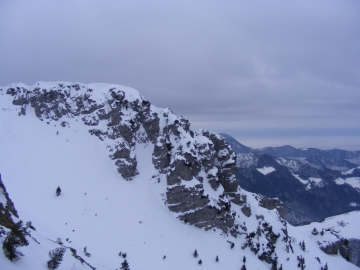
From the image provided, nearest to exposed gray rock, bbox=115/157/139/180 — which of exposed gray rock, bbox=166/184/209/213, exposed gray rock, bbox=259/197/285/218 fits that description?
exposed gray rock, bbox=166/184/209/213

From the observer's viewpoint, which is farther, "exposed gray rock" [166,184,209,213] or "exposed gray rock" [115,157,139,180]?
"exposed gray rock" [115,157,139,180]

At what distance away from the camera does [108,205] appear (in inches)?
2052

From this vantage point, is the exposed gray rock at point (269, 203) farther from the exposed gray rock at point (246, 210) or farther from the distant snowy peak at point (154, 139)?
the distant snowy peak at point (154, 139)

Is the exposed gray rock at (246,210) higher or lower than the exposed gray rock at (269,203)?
lower

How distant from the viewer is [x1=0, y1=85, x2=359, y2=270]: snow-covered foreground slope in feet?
144

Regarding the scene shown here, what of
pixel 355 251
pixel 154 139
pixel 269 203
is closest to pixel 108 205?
pixel 154 139

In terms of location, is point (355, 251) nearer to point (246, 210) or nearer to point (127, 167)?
point (246, 210)

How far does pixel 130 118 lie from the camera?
Answer: 70.9 m

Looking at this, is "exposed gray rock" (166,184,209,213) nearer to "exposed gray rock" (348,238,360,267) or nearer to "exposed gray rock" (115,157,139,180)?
"exposed gray rock" (115,157,139,180)

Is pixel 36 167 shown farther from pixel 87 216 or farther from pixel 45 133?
pixel 87 216

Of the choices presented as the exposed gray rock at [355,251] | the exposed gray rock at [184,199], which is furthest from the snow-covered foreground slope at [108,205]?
the exposed gray rock at [355,251]

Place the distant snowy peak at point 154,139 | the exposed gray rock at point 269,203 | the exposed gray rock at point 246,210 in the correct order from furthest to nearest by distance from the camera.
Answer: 1. the exposed gray rock at point 269,203
2. the exposed gray rock at point 246,210
3. the distant snowy peak at point 154,139

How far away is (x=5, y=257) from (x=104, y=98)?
205 ft

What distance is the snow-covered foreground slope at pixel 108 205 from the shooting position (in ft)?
144
